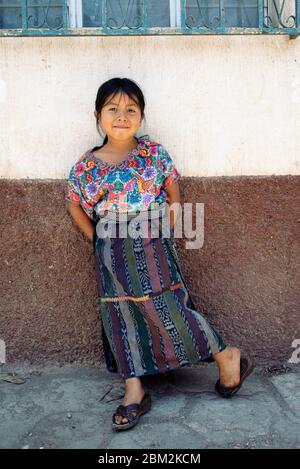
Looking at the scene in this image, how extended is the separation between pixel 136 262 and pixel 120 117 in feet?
2.22

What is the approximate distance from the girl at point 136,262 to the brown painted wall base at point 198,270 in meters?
0.25

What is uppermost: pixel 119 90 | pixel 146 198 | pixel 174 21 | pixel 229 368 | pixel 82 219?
pixel 174 21

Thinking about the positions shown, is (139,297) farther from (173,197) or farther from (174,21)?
(174,21)

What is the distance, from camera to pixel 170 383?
9.61ft

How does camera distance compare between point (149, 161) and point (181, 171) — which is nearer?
point (149, 161)

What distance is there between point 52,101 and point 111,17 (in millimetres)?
538

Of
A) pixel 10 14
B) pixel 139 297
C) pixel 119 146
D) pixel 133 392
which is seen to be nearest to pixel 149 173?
pixel 119 146

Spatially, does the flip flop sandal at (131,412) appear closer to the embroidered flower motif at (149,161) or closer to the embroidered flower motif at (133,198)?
the embroidered flower motif at (133,198)

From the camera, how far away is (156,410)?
2635 mm

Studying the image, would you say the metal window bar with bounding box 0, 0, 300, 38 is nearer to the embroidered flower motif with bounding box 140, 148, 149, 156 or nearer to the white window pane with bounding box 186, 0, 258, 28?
the white window pane with bounding box 186, 0, 258, 28

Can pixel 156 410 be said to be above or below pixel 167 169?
below

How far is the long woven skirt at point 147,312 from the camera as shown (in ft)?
8.75

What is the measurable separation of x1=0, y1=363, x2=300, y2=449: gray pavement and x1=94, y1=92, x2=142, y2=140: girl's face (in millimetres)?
1229

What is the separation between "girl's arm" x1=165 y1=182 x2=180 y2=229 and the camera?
2908 millimetres
